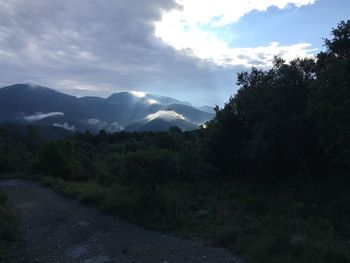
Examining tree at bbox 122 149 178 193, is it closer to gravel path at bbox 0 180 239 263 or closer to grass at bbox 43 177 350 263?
grass at bbox 43 177 350 263

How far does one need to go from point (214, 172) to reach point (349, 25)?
52.3 feet

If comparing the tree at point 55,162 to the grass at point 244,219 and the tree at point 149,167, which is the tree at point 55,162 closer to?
the grass at point 244,219

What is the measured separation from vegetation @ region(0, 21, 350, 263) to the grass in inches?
1.5

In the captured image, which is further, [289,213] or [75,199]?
[75,199]

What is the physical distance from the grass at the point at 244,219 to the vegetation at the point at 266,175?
0.04 metres

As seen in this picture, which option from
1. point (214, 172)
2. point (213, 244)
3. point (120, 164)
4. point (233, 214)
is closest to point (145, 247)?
point (213, 244)

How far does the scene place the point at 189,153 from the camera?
2834 centimetres

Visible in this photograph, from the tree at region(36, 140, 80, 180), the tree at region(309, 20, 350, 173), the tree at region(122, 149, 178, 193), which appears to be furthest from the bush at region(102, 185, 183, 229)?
the tree at region(36, 140, 80, 180)

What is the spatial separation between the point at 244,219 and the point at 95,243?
199 inches

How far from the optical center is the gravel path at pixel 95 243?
11.5 m

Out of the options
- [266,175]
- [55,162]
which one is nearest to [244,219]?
[266,175]

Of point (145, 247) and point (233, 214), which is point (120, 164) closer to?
point (233, 214)

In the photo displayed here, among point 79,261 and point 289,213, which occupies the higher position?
point 289,213

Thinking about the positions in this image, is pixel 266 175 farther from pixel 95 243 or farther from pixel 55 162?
pixel 55 162
